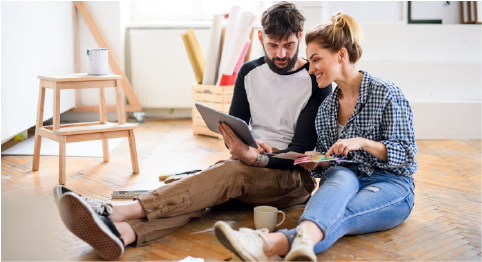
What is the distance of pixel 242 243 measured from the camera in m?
1.32

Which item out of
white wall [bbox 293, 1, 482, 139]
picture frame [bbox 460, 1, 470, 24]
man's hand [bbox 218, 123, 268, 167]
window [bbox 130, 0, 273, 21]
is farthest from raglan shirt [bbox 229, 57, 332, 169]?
window [bbox 130, 0, 273, 21]

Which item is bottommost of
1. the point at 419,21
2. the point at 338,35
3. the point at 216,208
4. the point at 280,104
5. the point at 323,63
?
the point at 216,208

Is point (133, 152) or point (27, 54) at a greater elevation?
point (27, 54)

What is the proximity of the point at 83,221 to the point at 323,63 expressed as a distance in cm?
106

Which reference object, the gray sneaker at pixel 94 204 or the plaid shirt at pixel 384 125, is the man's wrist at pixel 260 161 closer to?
the plaid shirt at pixel 384 125

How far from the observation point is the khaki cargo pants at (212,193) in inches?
61.7

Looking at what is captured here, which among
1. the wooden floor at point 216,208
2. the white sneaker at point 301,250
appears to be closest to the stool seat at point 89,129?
the wooden floor at point 216,208

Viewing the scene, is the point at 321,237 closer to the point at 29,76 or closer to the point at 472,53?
the point at 29,76

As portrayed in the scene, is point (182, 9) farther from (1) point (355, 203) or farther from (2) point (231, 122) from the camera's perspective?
(1) point (355, 203)

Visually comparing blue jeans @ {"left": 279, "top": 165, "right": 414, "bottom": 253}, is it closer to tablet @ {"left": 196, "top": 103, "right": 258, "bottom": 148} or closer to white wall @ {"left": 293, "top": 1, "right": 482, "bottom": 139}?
tablet @ {"left": 196, "top": 103, "right": 258, "bottom": 148}

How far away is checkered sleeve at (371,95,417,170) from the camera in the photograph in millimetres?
1637

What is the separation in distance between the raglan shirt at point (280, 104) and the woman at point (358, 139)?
0.08 metres

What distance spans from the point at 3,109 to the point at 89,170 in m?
0.74

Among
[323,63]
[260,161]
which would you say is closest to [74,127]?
[260,161]
